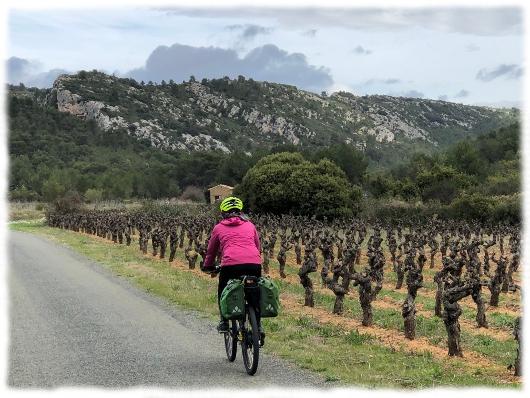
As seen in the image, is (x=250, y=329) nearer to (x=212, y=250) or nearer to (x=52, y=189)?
(x=212, y=250)

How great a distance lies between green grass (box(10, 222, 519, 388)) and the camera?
28.9 ft

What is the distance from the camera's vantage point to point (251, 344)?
28.7 ft

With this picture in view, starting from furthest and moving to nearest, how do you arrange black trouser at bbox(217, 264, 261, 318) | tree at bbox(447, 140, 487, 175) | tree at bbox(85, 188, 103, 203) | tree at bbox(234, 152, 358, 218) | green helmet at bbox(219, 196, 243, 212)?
tree at bbox(85, 188, 103, 203)
tree at bbox(447, 140, 487, 175)
tree at bbox(234, 152, 358, 218)
green helmet at bbox(219, 196, 243, 212)
black trouser at bbox(217, 264, 261, 318)

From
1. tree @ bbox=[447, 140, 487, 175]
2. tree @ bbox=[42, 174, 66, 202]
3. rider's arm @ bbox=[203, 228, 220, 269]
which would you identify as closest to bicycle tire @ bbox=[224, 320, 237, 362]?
rider's arm @ bbox=[203, 228, 220, 269]

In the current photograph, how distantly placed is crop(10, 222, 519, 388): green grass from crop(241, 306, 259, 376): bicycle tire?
0.91 meters

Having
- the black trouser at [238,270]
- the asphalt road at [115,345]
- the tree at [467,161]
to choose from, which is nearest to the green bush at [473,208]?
the tree at [467,161]

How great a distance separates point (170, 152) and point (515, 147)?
69414mm

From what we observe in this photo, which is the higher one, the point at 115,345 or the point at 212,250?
the point at 212,250

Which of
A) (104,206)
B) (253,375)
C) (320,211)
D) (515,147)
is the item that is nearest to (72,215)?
(104,206)

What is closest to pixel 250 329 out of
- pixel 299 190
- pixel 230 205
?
pixel 230 205

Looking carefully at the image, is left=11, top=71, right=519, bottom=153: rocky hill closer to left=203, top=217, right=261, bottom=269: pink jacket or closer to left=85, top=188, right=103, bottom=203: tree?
left=85, top=188, right=103, bottom=203: tree

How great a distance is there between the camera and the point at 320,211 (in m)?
49.7

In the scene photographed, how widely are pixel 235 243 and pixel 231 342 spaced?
1458 mm

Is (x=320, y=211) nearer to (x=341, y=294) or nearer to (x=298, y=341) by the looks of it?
(x=341, y=294)
